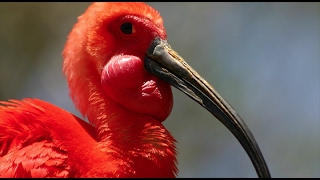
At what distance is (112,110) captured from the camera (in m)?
3.87

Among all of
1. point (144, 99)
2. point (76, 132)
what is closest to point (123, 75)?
point (144, 99)

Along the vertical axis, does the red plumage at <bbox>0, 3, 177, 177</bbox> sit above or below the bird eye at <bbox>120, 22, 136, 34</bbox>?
below

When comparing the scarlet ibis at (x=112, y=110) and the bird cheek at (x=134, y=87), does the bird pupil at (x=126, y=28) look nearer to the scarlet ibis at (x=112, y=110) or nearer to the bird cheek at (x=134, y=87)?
the scarlet ibis at (x=112, y=110)

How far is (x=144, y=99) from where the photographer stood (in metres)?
3.90

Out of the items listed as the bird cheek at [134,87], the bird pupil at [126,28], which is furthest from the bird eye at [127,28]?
the bird cheek at [134,87]

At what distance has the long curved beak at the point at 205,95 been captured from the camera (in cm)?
389

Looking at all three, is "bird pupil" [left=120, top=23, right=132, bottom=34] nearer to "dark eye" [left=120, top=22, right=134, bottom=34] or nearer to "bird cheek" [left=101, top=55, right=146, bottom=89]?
"dark eye" [left=120, top=22, right=134, bottom=34]

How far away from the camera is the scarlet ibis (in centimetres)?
354

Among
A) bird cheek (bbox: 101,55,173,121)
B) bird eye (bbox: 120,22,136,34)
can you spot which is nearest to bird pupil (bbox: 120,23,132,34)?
bird eye (bbox: 120,22,136,34)

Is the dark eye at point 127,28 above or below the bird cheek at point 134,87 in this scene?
above

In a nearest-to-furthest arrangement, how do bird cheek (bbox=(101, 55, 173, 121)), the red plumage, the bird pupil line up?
the red plumage
bird cheek (bbox=(101, 55, 173, 121))
the bird pupil

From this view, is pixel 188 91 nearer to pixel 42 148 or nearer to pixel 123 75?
A: pixel 123 75

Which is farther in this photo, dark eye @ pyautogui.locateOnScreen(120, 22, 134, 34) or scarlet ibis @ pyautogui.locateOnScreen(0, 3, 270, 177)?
dark eye @ pyautogui.locateOnScreen(120, 22, 134, 34)

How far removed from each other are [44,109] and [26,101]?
0.13 m
